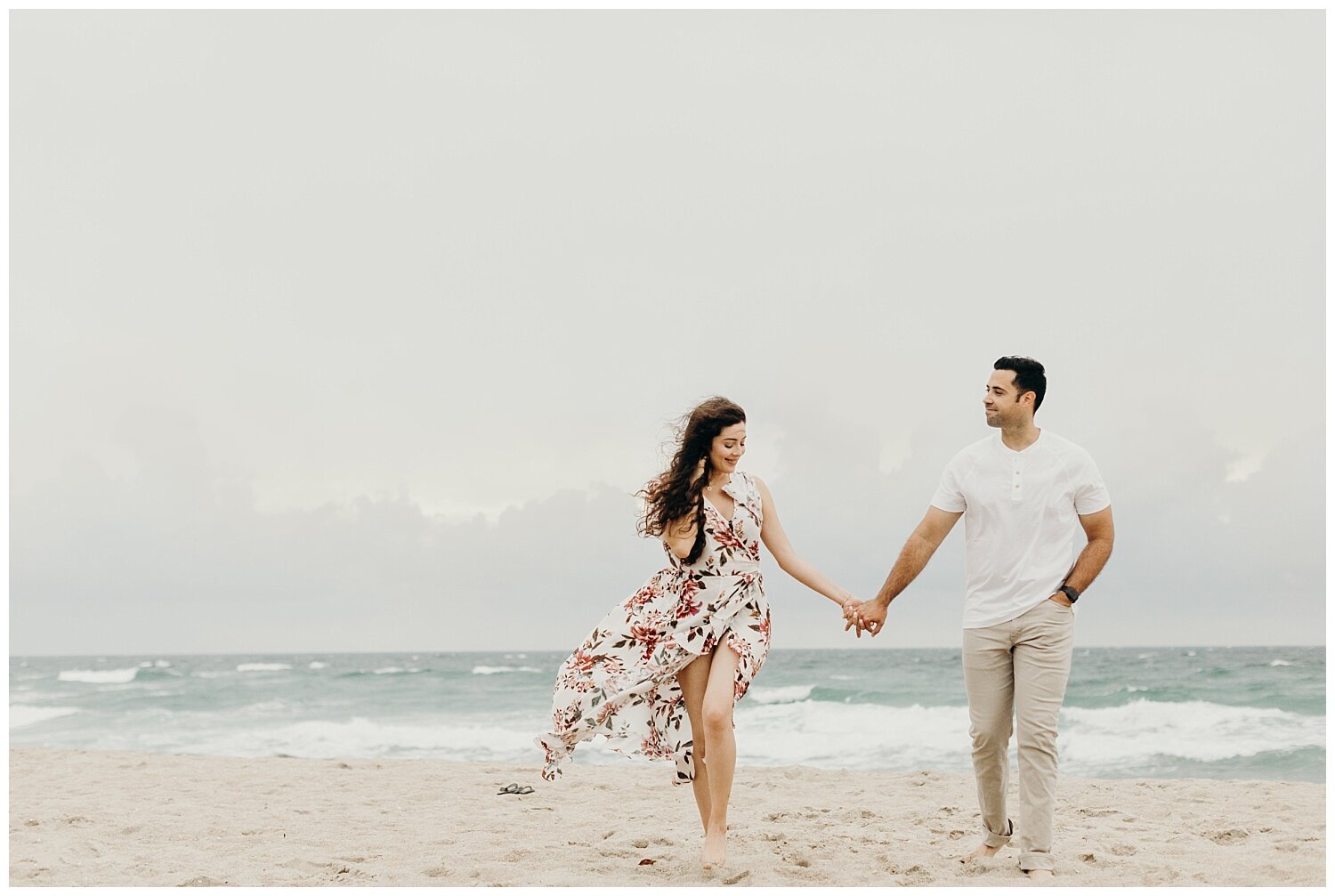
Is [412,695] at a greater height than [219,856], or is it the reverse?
[219,856]

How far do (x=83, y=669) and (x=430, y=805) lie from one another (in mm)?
39340

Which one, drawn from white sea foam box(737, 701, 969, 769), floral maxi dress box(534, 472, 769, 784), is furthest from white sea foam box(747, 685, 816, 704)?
floral maxi dress box(534, 472, 769, 784)

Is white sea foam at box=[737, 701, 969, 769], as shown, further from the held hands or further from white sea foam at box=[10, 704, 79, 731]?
white sea foam at box=[10, 704, 79, 731]

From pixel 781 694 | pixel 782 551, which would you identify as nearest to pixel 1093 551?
pixel 782 551

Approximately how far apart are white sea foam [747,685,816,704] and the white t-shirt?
59.6 ft

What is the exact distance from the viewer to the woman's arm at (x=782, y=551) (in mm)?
5285

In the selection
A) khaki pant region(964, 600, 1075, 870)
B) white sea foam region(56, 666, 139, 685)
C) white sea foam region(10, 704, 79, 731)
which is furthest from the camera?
white sea foam region(56, 666, 139, 685)

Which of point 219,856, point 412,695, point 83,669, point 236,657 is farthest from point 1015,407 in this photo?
point 236,657

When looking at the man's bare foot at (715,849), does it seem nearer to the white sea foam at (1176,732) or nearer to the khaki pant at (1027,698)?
the khaki pant at (1027,698)

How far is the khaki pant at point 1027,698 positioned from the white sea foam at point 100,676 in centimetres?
3389

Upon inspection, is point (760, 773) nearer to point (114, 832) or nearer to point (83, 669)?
point (114, 832)

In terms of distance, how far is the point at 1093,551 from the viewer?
5.07 meters

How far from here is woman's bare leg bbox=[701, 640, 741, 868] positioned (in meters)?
4.95

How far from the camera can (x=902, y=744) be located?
53.2ft
